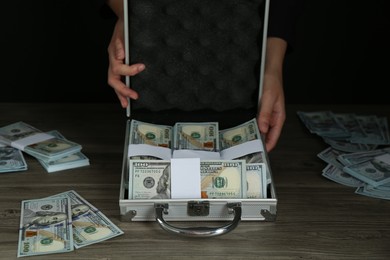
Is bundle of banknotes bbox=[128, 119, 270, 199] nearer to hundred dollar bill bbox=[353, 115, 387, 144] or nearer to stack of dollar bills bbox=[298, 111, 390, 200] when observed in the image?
stack of dollar bills bbox=[298, 111, 390, 200]

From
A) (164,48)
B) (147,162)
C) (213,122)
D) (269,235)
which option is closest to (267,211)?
(269,235)

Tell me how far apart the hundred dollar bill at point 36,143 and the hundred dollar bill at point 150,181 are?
0.37 meters

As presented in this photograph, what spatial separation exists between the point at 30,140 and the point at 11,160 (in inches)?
4.6

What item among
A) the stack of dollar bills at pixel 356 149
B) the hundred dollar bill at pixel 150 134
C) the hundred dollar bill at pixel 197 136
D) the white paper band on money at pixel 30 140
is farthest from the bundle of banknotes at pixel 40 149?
the stack of dollar bills at pixel 356 149

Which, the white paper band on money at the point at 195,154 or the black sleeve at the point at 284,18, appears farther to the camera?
the black sleeve at the point at 284,18

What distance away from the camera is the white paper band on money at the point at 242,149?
74.5 inches

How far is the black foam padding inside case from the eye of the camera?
2018mm

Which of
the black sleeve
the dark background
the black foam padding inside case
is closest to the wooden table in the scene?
the black foam padding inside case

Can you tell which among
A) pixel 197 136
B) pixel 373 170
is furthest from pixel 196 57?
pixel 373 170

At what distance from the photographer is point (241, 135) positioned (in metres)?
2.02

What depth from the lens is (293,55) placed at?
2.98 m

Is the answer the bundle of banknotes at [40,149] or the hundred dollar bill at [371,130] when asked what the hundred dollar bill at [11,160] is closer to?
the bundle of banknotes at [40,149]

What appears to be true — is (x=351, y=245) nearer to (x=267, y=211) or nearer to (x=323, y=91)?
(x=267, y=211)

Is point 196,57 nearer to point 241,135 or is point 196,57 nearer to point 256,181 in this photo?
point 241,135
